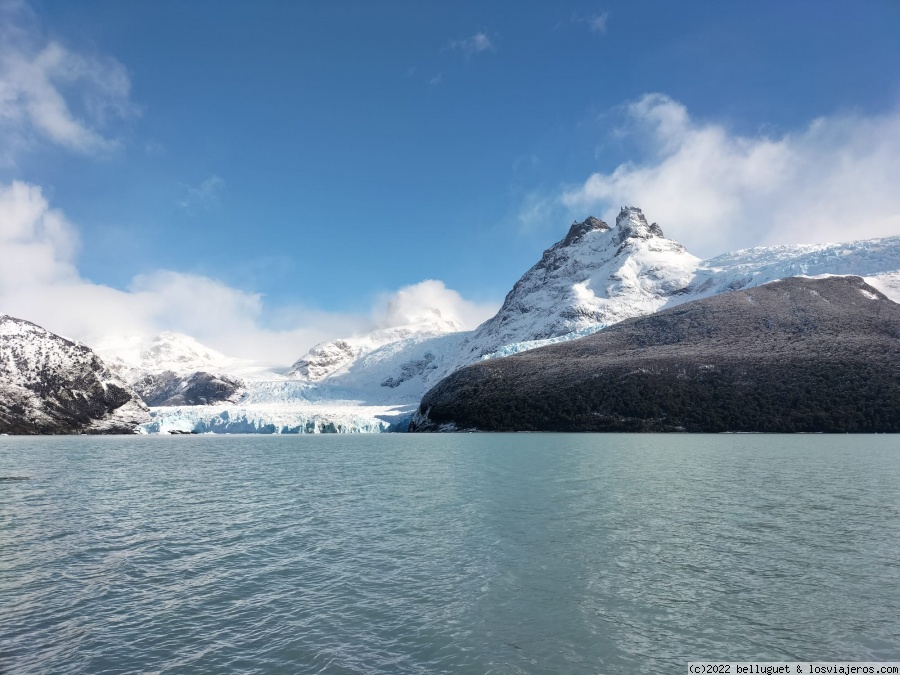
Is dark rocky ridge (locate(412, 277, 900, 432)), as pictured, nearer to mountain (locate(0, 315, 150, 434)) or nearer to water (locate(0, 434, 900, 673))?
mountain (locate(0, 315, 150, 434))

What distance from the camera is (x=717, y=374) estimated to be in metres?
132

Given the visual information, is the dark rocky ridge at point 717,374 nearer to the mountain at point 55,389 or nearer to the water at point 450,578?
the mountain at point 55,389

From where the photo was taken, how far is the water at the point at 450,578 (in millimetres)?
12883

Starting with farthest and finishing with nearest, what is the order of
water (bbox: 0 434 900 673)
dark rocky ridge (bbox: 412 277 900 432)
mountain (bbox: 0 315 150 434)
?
mountain (bbox: 0 315 150 434) < dark rocky ridge (bbox: 412 277 900 432) < water (bbox: 0 434 900 673)

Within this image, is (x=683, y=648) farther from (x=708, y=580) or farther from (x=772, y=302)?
(x=772, y=302)

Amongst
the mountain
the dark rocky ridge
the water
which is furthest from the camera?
the mountain

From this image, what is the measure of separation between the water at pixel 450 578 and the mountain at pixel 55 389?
132 meters

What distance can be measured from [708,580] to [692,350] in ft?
482

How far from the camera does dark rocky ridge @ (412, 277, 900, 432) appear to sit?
115 meters

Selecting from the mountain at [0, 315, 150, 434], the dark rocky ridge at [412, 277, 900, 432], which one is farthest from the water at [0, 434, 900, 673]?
the mountain at [0, 315, 150, 434]

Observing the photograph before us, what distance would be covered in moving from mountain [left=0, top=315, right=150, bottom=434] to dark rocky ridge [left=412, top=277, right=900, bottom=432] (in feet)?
283

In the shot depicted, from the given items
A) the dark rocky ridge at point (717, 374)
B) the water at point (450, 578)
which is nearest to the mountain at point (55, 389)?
the dark rocky ridge at point (717, 374)

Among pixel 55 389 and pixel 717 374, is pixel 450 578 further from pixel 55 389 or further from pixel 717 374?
pixel 55 389

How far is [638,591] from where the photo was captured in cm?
1670
